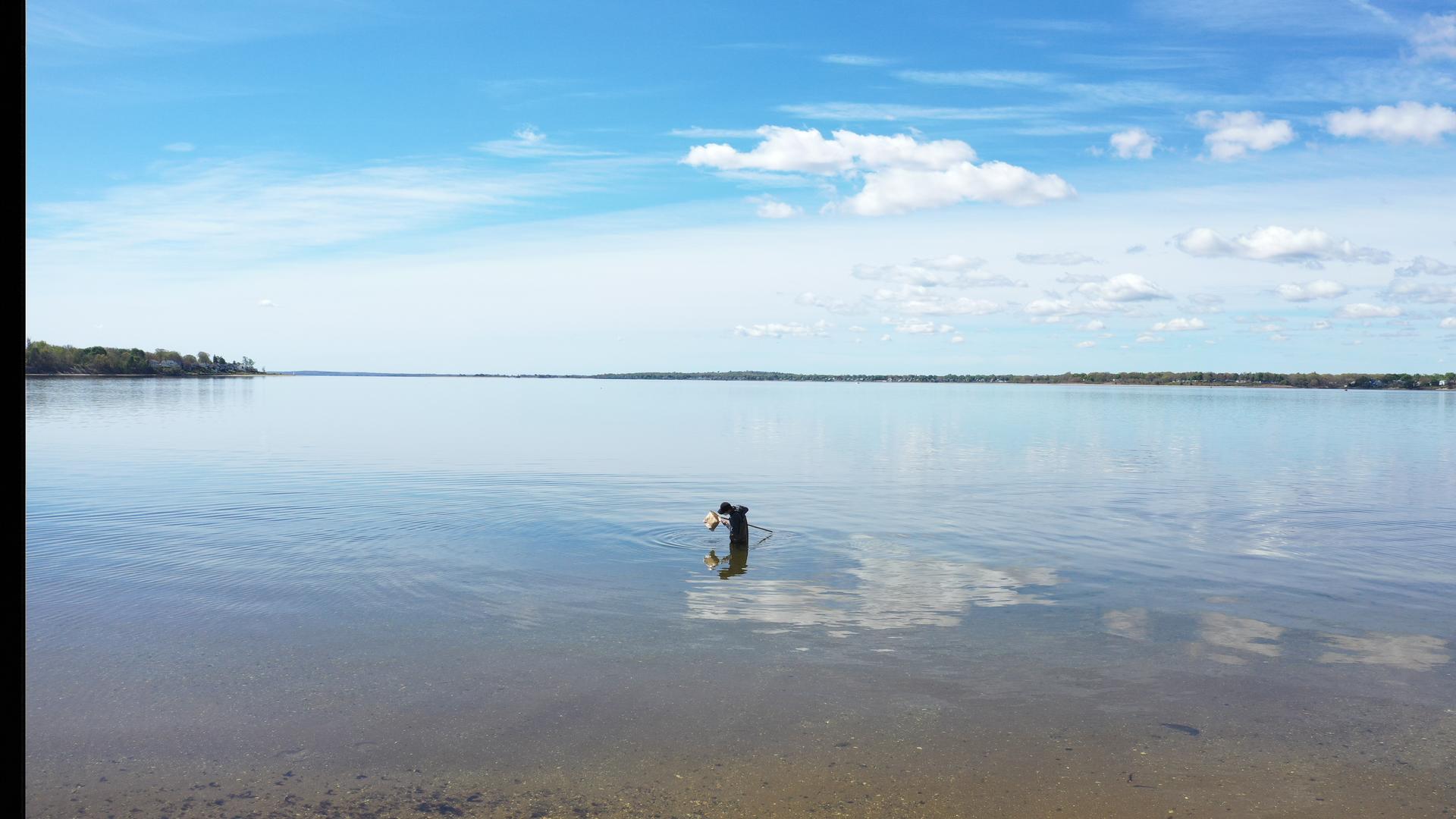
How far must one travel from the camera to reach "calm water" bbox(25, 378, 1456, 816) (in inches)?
405

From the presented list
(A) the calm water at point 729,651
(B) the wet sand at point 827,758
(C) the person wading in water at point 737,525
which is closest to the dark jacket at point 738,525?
(C) the person wading in water at point 737,525

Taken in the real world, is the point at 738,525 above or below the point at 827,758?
above

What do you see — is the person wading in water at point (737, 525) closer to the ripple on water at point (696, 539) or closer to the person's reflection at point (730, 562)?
the person's reflection at point (730, 562)

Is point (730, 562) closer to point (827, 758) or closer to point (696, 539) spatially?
point (696, 539)

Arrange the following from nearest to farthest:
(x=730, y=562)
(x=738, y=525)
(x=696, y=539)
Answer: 1. (x=730, y=562)
2. (x=738, y=525)
3. (x=696, y=539)

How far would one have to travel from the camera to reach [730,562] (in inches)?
867

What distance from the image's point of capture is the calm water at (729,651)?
33.8 ft

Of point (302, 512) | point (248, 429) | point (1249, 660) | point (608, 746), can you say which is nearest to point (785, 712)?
point (608, 746)

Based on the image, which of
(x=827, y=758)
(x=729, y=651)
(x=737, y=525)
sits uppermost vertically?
(x=737, y=525)

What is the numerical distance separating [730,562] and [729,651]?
23.8ft

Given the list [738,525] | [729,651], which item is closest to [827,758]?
[729,651]

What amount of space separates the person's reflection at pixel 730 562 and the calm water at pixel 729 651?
43 cm

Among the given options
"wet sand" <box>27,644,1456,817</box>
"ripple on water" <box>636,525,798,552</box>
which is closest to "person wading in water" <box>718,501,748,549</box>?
"ripple on water" <box>636,525,798,552</box>

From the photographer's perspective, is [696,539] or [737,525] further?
[696,539]
